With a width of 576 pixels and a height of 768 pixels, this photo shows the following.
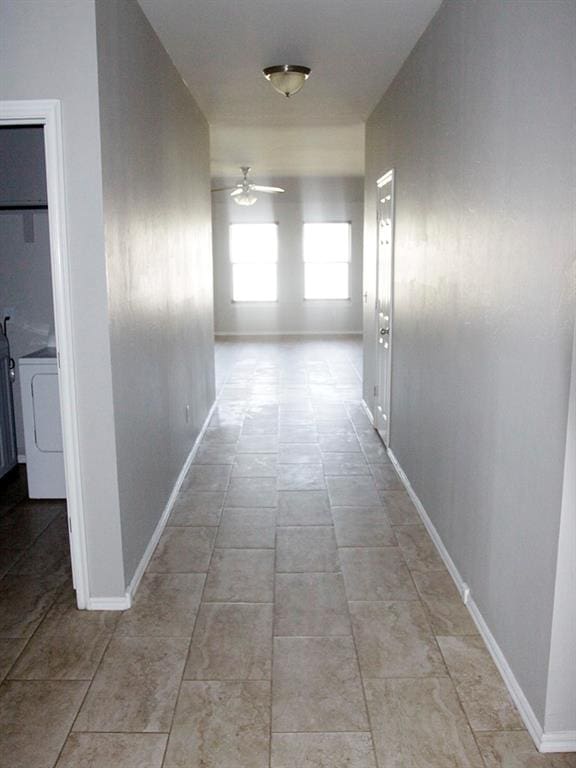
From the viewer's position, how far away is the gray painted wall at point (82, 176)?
2.47 m

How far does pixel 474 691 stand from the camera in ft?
7.52

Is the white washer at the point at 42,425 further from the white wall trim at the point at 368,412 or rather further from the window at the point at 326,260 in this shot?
the window at the point at 326,260

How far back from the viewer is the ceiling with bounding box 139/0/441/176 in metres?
3.33

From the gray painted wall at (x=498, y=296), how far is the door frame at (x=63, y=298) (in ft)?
5.15

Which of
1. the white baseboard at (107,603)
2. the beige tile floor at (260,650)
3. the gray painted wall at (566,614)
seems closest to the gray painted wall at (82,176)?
the white baseboard at (107,603)

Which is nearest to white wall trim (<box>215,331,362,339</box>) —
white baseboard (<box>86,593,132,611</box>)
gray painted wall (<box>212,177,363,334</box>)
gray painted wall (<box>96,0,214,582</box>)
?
gray painted wall (<box>212,177,363,334</box>)

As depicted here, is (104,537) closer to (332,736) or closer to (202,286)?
(332,736)

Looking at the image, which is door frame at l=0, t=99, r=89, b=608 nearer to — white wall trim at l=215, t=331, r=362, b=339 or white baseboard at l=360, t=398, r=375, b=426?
white baseboard at l=360, t=398, r=375, b=426

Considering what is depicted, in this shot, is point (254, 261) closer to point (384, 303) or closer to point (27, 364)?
point (384, 303)

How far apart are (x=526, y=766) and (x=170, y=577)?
67.8 inches

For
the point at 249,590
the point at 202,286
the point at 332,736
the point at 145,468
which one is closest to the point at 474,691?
the point at 332,736

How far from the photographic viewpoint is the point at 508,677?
2307mm

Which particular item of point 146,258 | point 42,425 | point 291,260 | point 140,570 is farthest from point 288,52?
point 291,260

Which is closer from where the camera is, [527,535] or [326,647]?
[527,535]
